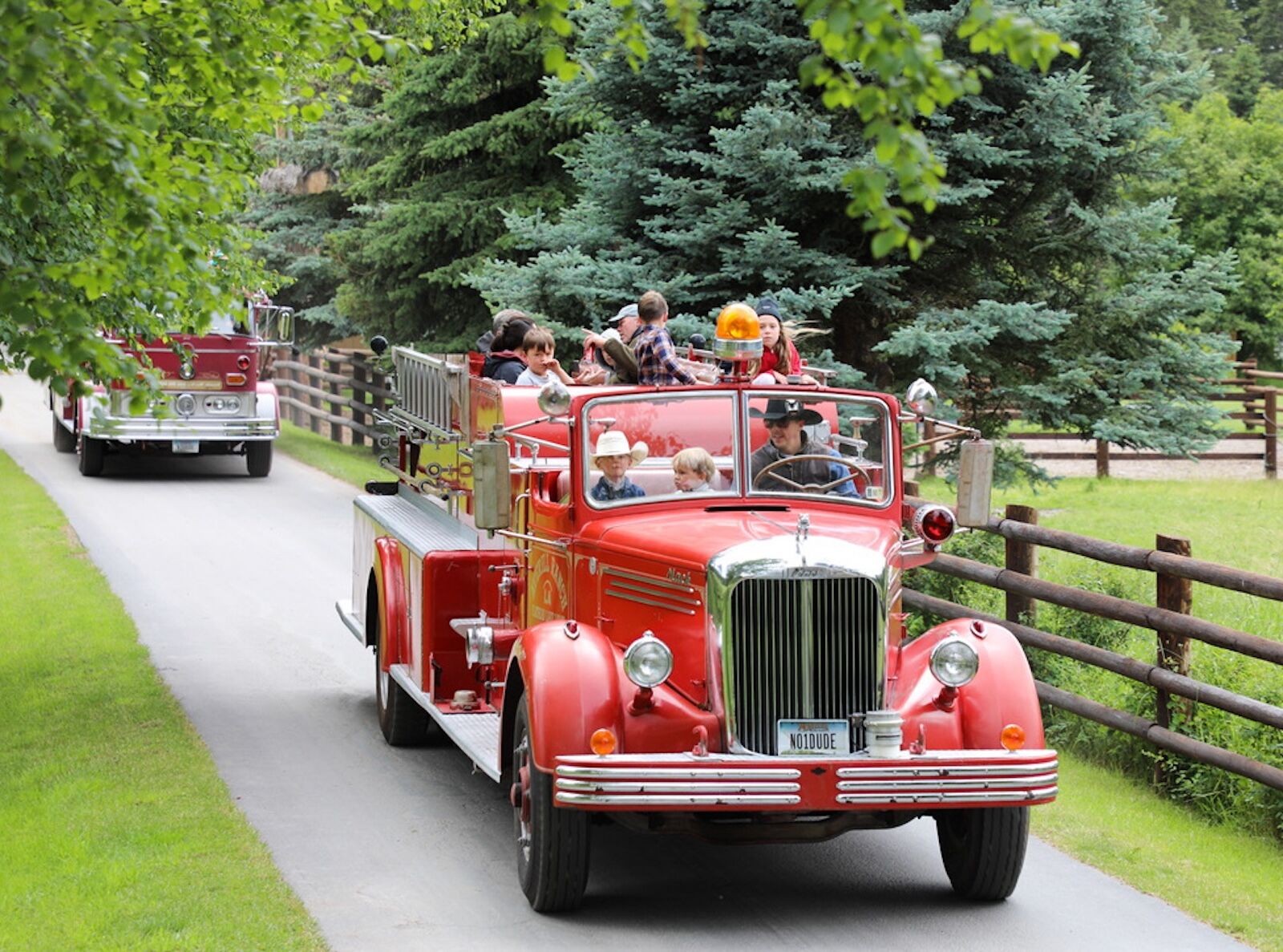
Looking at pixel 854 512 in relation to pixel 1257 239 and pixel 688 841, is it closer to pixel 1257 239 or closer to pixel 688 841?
pixel 688 841

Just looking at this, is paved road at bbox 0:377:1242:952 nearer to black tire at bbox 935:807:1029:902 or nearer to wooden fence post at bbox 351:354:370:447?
black tire at bbox 935:807:1029:902

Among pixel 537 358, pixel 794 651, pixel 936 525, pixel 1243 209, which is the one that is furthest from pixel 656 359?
pixel 1243 209

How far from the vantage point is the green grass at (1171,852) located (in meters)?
7.71

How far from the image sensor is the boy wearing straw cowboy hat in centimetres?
835

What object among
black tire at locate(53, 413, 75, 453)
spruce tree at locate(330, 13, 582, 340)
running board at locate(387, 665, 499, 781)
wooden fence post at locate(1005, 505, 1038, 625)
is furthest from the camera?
black tire at locate(53, 413, 75, 453)

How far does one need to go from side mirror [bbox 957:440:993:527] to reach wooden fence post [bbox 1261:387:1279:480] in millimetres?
19942

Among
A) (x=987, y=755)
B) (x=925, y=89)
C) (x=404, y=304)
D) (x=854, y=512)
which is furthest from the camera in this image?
(x=404, y=304)

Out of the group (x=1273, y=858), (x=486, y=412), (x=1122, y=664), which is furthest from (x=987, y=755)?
(x=486, y=412)

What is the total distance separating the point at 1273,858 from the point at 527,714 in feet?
12.1

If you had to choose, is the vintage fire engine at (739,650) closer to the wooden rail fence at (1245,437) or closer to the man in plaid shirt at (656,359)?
the man in plaid shirt at (656,359)

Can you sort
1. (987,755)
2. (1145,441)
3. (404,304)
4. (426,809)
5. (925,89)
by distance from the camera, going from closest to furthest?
1. (925,89)
2. (987,755)
3. (426,809)
4. (1145,441)
5. (404,304)

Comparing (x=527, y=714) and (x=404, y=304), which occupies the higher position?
(x=404, y=304)

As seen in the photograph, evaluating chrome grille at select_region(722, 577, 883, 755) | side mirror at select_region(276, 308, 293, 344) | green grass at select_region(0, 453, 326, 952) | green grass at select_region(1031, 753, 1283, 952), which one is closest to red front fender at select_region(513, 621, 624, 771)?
chrome grille at select_region(722, 577, 883, 755)

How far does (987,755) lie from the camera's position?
718 centimetres
